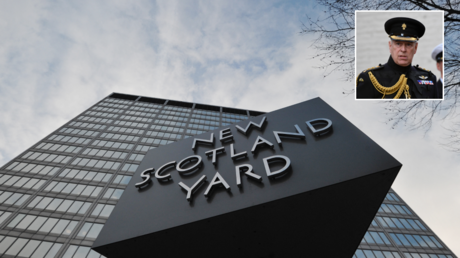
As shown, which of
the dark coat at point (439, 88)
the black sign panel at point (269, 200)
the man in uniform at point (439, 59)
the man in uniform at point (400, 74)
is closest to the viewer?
the man in uniform at point (439, 59)

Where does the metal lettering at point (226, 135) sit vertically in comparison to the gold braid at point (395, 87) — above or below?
above

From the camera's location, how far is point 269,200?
6.81 meters

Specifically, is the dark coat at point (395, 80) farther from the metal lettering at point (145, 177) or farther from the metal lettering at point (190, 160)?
the metal lettering at point (145, 177)

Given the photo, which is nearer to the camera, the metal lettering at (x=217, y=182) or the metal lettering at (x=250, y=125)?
the metal lettering at (x=217, y=182)

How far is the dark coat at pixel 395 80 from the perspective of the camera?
6.16 metres

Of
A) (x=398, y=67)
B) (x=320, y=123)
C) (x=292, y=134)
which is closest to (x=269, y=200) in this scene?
(x=292, y=134)

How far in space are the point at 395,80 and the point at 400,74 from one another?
18 cm

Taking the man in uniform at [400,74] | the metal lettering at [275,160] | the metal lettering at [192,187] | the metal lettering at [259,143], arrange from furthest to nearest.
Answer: the metal lettering at [259,143], the metal lettering at [192,187], the metal lettering at [275,160], the man in uniform at [400,74]

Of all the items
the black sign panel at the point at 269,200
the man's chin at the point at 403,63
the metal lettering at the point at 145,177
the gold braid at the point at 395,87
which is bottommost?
the black sign panel at the point at 269,200

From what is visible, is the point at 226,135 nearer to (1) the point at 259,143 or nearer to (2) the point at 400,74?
(1) the point at 259,143

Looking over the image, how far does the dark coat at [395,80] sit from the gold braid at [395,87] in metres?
0.06

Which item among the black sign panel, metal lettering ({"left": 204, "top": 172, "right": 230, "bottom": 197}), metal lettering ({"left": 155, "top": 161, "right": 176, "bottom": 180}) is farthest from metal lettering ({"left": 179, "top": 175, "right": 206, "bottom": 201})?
metal lettering ({"left": 155, "top": 161, "right": 176, "bottom": 180})

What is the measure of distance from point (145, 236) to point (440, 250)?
45.5 meters

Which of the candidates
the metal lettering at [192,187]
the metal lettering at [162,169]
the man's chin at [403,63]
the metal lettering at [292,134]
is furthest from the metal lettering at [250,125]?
the man's chin at [403,63]
